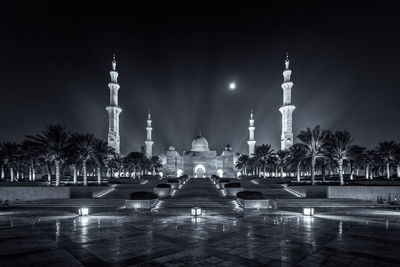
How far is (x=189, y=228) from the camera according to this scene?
37.0 ft

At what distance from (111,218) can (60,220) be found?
2504 millimetres

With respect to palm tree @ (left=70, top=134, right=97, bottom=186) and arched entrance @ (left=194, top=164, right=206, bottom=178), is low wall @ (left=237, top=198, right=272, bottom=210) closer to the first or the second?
palm tree @ (left=70, top=134, right=97, bottom=186)

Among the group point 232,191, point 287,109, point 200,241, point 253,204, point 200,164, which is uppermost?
point 287,109

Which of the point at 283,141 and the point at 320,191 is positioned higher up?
the point at 283,141

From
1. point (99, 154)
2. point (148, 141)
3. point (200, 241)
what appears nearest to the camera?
point (200, 241)

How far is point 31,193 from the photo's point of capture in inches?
889

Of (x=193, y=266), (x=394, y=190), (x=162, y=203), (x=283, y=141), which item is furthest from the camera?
(x=283, y=141)

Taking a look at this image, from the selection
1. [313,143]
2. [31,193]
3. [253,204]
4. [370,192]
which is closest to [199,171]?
[313,143]

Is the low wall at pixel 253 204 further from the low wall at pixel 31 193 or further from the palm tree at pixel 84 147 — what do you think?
the palm tree at pixel 84 147

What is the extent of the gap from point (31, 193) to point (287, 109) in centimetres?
4883

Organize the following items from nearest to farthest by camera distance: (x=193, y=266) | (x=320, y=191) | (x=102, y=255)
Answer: (x=193, y=266), (x=102, y=255), (x=320, y=191)

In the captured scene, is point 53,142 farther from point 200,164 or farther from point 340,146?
point 200,164

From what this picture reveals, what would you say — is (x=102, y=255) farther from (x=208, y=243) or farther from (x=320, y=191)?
(x=320, y=191)

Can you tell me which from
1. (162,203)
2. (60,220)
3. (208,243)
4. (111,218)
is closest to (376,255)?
(208,243)
